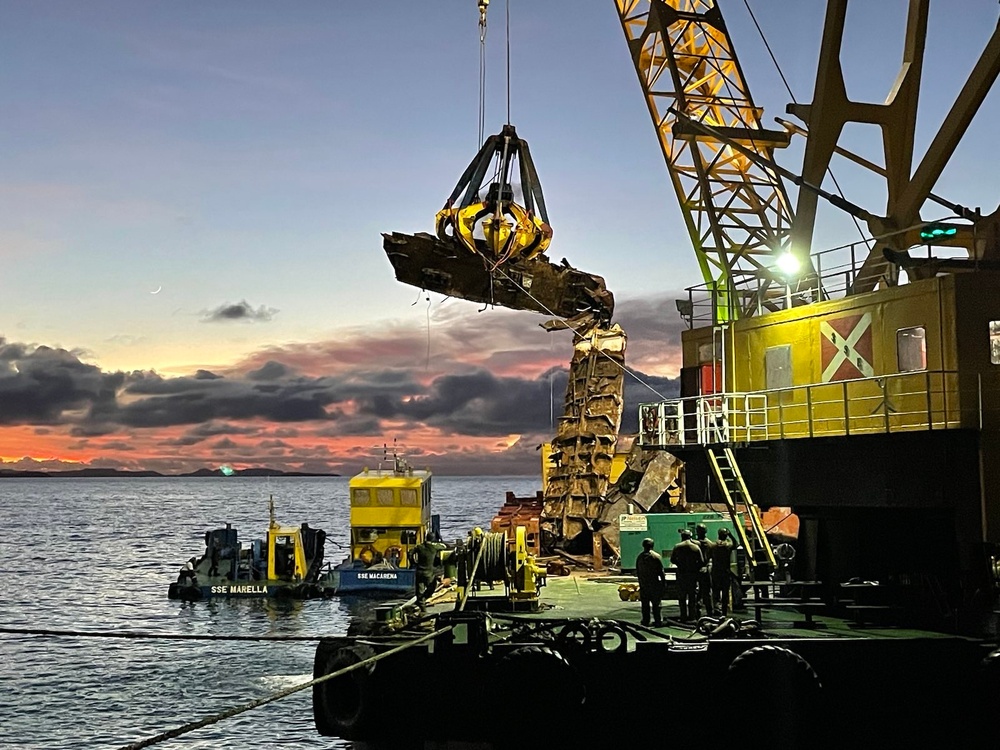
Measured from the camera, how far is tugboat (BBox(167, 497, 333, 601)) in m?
47.6

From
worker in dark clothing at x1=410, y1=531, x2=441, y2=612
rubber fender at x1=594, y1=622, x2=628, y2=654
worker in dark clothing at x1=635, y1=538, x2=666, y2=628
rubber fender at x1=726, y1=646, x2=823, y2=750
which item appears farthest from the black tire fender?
worker in dark clothing at x1=410, y1=531, x2=441, y2=612

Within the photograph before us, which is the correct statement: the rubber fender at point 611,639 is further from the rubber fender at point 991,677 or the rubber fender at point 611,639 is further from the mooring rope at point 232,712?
the rubber fender at point 991,677

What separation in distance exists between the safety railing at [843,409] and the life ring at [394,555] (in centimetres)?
2675

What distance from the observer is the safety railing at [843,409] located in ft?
59.2

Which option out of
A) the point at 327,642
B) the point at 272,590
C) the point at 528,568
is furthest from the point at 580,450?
the point at 327,642

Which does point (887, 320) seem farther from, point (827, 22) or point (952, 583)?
point (827, 22)

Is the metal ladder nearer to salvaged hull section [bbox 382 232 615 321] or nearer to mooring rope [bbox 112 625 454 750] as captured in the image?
mooring rope [bbox 112 625 454 750]

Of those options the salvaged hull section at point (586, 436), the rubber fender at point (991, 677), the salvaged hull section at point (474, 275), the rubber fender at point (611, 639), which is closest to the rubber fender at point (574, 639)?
the rubber fender at point (611, 639)

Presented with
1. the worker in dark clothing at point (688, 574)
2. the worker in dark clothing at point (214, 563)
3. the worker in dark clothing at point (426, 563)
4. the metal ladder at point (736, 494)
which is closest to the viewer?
the worker in dark clothing at point (688, 574)

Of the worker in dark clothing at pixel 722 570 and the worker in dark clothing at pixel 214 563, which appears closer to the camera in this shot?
the worker in dark clothing at pixel 722 570

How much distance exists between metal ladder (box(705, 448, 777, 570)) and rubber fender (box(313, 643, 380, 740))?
780 cm

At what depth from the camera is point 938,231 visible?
1889cm

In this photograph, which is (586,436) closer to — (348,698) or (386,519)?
(386,519)

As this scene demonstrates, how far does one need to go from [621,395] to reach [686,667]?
28.4 meters
